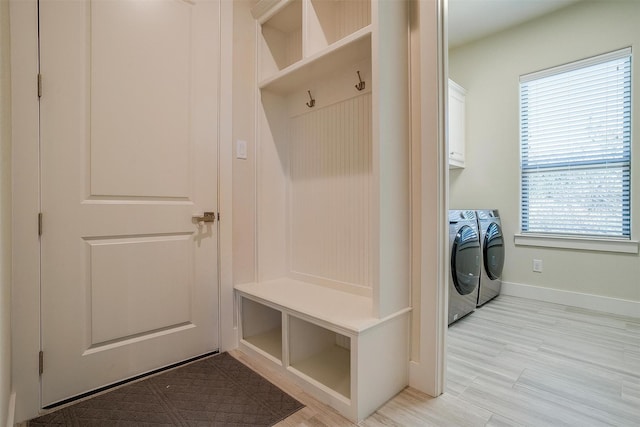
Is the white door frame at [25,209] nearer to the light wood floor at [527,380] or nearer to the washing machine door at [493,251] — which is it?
the light wood floor at [527,380]

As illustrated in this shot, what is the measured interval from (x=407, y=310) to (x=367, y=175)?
74 centimetres

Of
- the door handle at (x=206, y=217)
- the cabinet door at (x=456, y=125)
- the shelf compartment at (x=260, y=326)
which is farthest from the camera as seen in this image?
the cabinet door at (x=456, y=125)

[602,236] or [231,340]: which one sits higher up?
[602,236]

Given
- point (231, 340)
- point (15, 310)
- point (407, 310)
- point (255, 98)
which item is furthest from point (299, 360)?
point (255, 98)

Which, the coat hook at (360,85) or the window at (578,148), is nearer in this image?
the coat hook at (360,85)

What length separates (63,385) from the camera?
4.62 feet

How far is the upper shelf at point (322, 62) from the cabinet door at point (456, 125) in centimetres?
189

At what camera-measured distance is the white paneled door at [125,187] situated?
139cm

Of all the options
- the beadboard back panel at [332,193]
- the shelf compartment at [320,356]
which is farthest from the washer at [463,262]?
the shelf compartment at [320,356]

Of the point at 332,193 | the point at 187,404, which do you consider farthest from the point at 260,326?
the point at 332,193

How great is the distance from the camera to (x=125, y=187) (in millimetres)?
1568

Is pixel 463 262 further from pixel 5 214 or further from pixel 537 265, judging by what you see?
pixel 5 214

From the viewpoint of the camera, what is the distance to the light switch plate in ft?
6.44

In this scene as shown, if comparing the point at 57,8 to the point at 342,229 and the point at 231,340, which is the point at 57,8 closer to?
the point at 342,229
